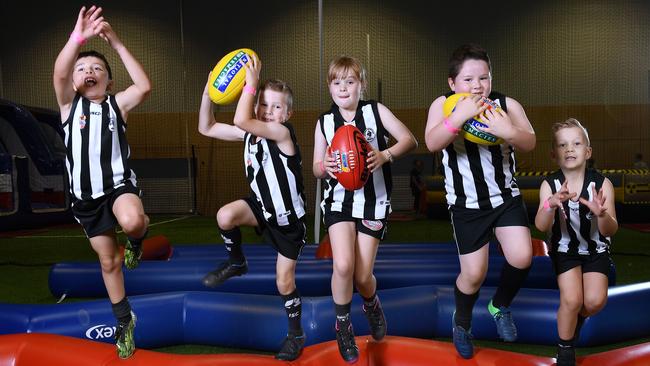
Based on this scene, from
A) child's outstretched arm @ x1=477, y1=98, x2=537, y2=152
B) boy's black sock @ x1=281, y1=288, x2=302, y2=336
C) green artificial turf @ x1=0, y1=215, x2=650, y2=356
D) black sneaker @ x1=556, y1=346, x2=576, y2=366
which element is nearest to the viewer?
child's outstretched arm @ x1=477, y1=98, x2=537, y2=152

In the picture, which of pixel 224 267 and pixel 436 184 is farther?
pixel 436 184

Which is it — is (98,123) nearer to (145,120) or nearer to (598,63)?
(145,120)

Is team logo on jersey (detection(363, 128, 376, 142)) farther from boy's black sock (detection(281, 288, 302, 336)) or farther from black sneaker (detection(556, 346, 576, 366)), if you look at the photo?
black sneaker (detection(556, 346, 576, 366))

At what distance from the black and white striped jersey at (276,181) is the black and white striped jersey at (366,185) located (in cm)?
18

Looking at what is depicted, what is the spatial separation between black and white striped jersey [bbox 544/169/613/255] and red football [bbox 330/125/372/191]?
952 millimetres

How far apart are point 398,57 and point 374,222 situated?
10.0 meters

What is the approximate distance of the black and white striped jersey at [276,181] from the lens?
2.73 metres

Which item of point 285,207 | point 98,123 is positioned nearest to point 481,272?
point 285,207

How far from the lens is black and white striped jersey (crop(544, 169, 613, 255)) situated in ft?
8.39

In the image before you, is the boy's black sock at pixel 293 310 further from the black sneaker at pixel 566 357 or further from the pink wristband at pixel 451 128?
the black sneaker at pixel 566 357

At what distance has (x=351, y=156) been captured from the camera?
7.95ft

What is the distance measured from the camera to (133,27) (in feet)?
40.0

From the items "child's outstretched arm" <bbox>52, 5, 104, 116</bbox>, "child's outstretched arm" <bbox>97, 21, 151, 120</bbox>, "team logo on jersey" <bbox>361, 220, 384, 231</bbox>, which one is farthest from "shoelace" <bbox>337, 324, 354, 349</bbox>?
"child's outstretched arm" <bbox>52, 5, 104, 116</bbox>

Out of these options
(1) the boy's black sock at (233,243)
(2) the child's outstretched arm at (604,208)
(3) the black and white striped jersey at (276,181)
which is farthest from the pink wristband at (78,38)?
(2) the child's outstretched arm at (604,208)
